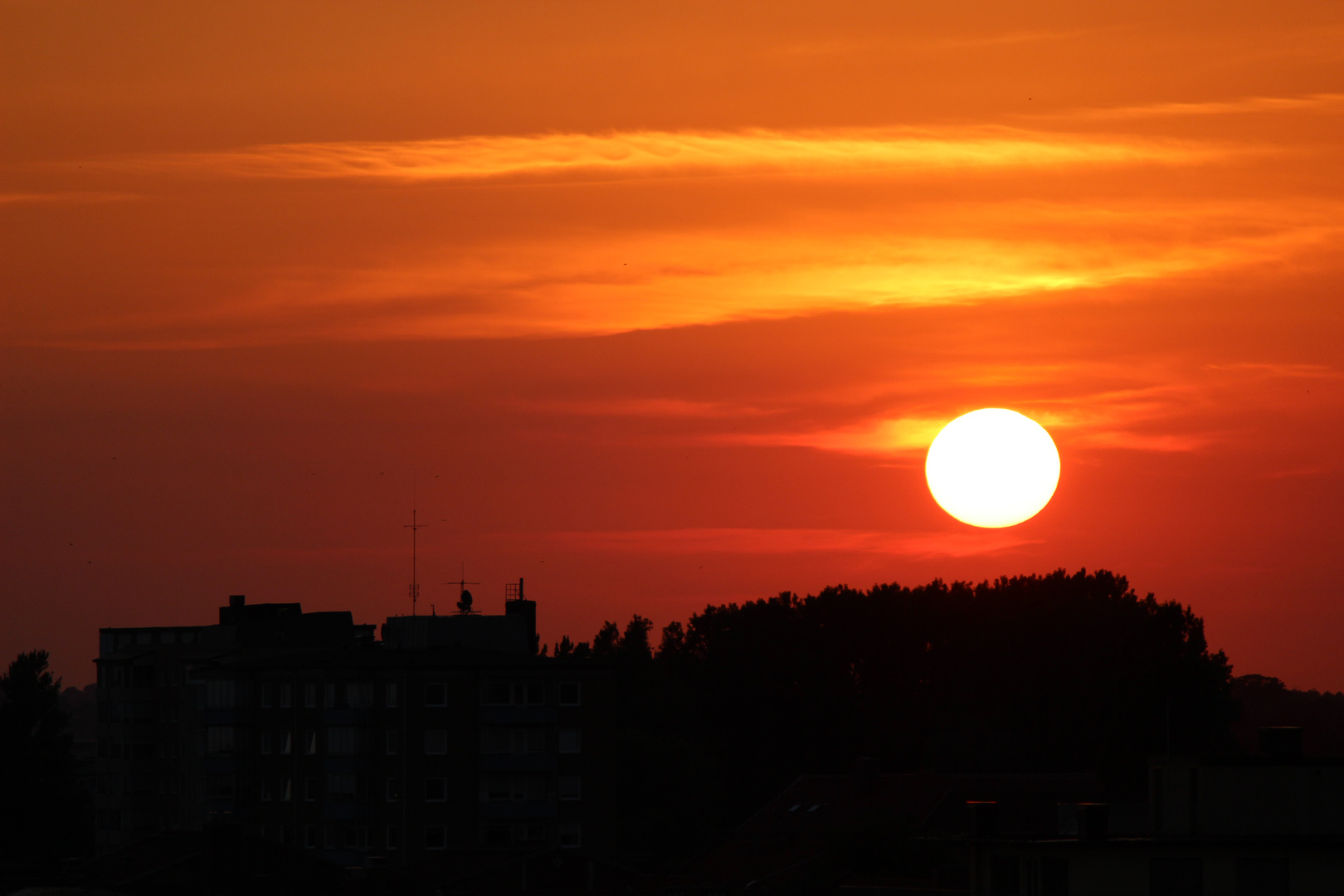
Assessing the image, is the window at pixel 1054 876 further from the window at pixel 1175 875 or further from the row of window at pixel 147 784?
the row of window at pixel 147 784

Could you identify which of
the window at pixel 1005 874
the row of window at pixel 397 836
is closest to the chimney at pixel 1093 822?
the window at pixel 1005 874

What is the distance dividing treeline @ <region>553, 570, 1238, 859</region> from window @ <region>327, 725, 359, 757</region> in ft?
93.8

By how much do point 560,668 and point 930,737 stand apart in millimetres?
38798

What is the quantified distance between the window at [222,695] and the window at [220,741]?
Answer: 1419mm

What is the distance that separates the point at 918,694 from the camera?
155 m

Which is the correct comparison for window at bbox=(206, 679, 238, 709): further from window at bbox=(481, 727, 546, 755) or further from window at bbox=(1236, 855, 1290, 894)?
window at bbox=(1236, 855, 1290, 894)

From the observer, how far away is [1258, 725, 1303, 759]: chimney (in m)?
49.6

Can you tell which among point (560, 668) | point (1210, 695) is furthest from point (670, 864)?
point (1210, 695)

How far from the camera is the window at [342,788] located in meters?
121

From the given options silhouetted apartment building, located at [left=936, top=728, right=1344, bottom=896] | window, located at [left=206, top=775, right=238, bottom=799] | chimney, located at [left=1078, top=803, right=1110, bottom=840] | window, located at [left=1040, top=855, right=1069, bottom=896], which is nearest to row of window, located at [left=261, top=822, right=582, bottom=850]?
window, located at [left=206, top=775, right=238, bottom=799]

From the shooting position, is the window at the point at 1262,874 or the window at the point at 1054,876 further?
the window at the point at 1054,876

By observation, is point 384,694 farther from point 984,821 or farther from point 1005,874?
point 1005,874

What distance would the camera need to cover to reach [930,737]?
147750mm

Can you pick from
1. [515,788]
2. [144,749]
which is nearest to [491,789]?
[515,788]
